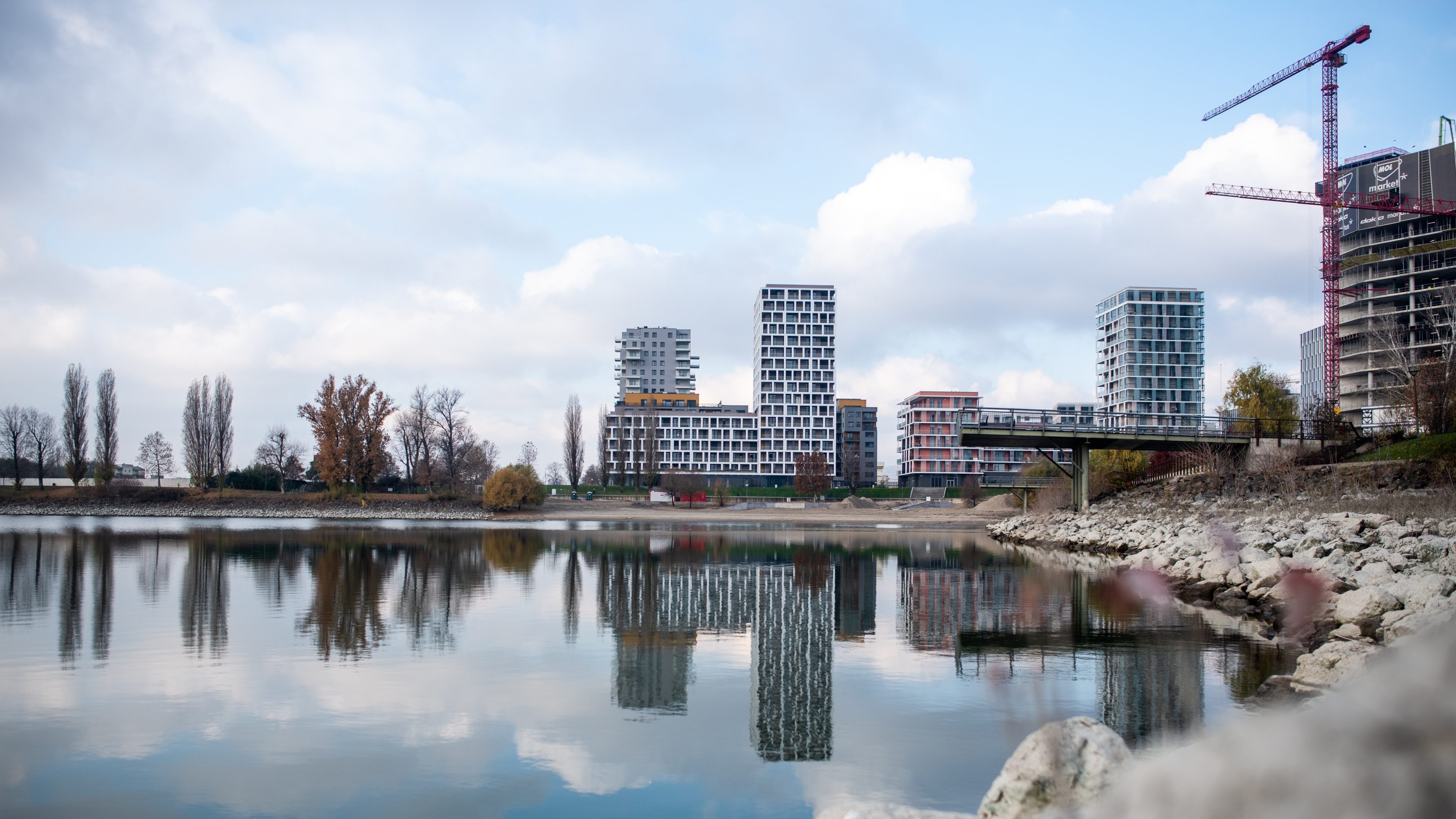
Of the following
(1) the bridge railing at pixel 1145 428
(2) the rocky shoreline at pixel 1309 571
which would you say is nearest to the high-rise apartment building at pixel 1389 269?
(1) the bridge railing at pixel 1145 428

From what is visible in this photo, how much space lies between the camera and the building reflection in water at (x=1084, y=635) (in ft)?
29.3

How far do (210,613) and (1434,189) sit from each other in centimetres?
9153

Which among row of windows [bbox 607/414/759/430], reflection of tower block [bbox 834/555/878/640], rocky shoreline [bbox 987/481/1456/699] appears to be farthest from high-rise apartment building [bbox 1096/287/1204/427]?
reflection of tower block [bbox 834/555/878/640]

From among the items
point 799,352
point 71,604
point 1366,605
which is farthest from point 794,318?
point 1366,605

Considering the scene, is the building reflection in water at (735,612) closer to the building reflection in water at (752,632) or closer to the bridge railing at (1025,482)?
the building reflection in water at (752,632)

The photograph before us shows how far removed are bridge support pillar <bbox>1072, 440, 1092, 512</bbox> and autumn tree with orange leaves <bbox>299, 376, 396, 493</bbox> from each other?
170 ft

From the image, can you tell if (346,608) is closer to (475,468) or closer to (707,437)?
(475,468)

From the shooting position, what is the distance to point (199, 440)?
7400 cm

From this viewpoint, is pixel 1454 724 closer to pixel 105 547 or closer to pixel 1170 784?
pixel 1170 784

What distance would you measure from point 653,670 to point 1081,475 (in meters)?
35.4

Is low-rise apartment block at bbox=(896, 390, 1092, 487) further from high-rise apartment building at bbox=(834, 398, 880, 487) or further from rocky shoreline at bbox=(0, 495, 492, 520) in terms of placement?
rocky shoreline at bbox=(0, 495, 492, 520)

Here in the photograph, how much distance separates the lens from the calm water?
692 cm

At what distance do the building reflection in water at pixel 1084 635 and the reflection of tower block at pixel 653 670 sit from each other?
11.9 feet

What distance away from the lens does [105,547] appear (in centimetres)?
3086
